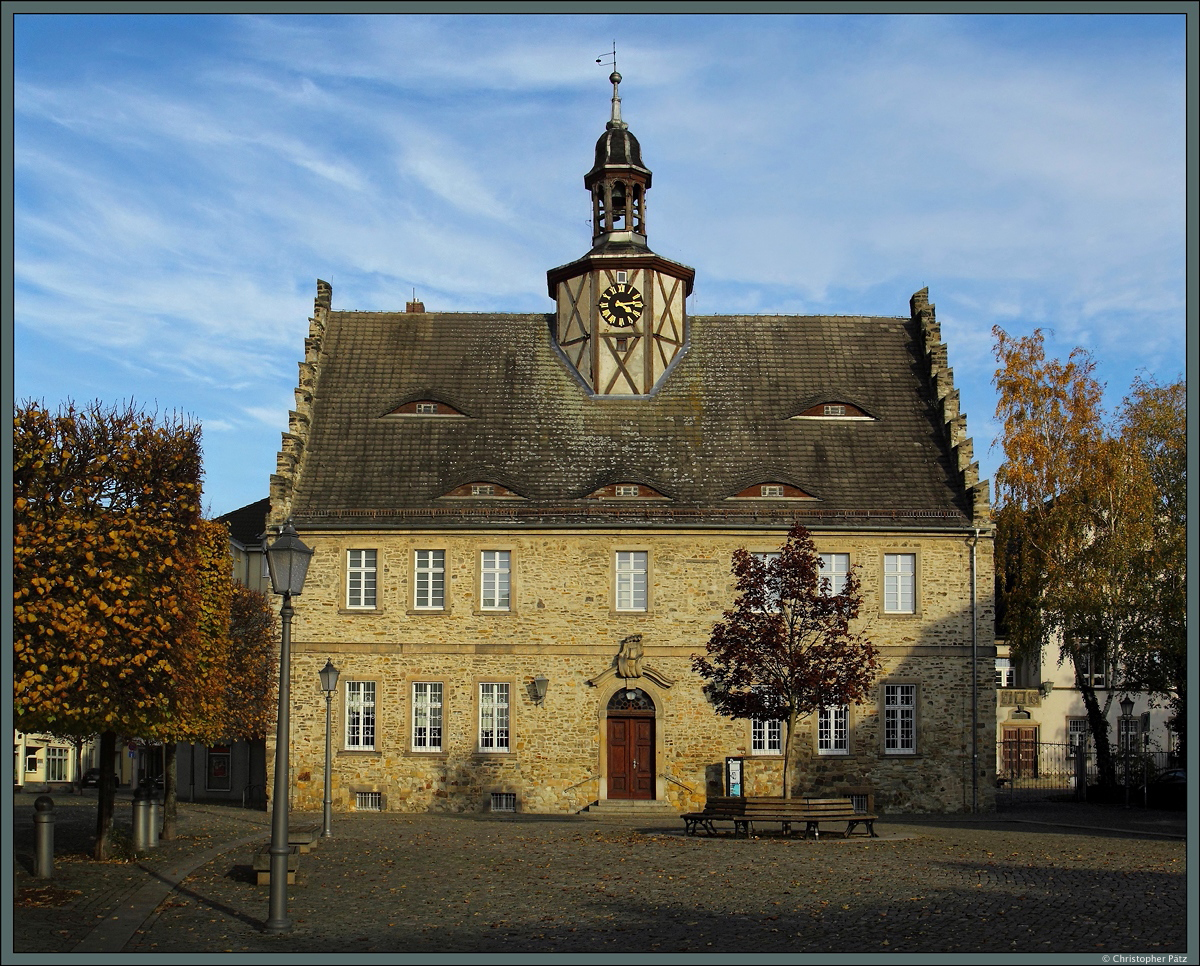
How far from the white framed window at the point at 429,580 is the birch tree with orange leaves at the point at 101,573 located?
1279 cm

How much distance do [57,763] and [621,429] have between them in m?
34.1

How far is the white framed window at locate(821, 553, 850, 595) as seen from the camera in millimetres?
32969

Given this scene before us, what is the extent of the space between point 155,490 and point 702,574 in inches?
639

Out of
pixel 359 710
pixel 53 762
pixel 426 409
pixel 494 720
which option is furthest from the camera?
pixel 53 762

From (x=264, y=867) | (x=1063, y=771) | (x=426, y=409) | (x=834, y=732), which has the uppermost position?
(x=426, y=409)

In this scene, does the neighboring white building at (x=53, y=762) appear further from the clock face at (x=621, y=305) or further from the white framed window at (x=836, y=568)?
the white framed window at (x=836, y=568)

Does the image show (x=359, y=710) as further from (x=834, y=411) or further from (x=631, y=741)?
(x=834, y=411)

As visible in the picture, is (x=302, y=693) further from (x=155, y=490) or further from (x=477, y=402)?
(x=155, y=490)

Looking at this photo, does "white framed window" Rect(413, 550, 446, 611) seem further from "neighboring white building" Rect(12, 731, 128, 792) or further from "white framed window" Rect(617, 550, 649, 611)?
"neighboring white building" Rect(12, 731, 128, 792)

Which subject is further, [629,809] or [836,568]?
[836,568]

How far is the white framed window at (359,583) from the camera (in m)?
33.2

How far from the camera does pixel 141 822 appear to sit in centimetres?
2138

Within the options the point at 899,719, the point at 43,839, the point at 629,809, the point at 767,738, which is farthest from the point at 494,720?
the point at 43,839

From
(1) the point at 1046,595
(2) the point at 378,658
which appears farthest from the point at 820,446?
(2) the point at 378,658
